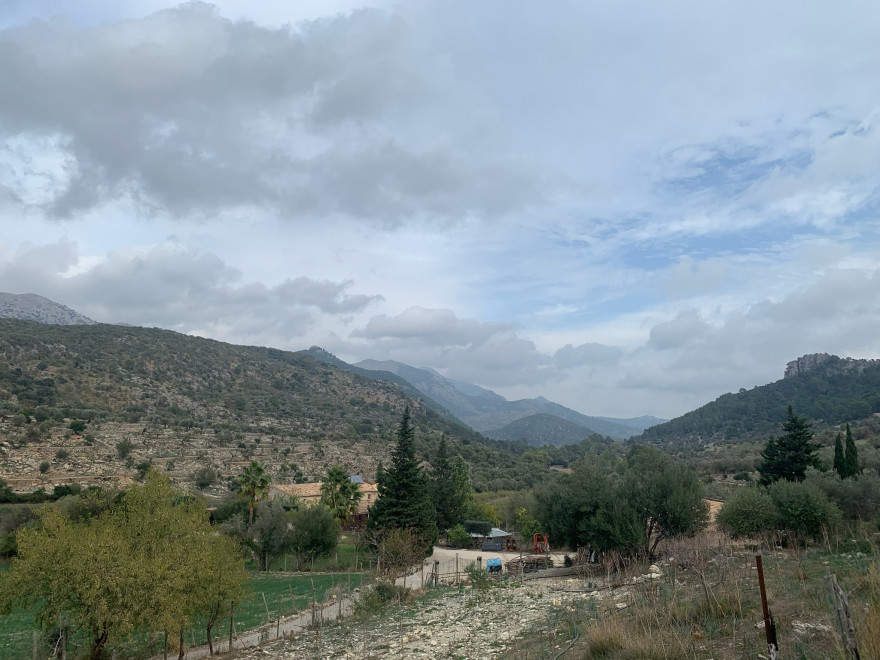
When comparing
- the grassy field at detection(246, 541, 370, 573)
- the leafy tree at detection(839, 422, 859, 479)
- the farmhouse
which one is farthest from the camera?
the farmhouse

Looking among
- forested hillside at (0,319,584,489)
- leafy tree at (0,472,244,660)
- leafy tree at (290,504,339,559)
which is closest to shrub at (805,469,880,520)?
leafy tree at (0,472,244,660)

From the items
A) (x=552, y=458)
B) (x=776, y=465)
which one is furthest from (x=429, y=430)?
(x=776, y=465)

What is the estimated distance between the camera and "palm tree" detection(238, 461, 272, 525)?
44375 millimetres

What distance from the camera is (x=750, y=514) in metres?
28.4

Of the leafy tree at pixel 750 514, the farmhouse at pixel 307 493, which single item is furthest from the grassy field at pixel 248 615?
the leafy tree at pixel 750 514

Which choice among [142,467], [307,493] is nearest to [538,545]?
[307,493]

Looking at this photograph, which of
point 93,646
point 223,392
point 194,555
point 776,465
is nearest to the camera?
point 93,646

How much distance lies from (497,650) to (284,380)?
122m

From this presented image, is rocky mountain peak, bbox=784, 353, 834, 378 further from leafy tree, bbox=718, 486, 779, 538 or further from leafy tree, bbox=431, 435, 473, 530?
leafy tree, bbox=718, 486, 779, 538

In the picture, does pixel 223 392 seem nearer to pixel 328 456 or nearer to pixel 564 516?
pixel 328 456

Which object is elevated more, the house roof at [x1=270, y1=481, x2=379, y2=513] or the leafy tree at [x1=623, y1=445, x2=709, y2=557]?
the leafy tree at [x1=623, y1=445, x2=709, y2=557]

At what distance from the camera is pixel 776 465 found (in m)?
43.5

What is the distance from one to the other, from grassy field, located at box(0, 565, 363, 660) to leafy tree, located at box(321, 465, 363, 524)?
351 inches

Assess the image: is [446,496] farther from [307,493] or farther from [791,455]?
[791,455]
